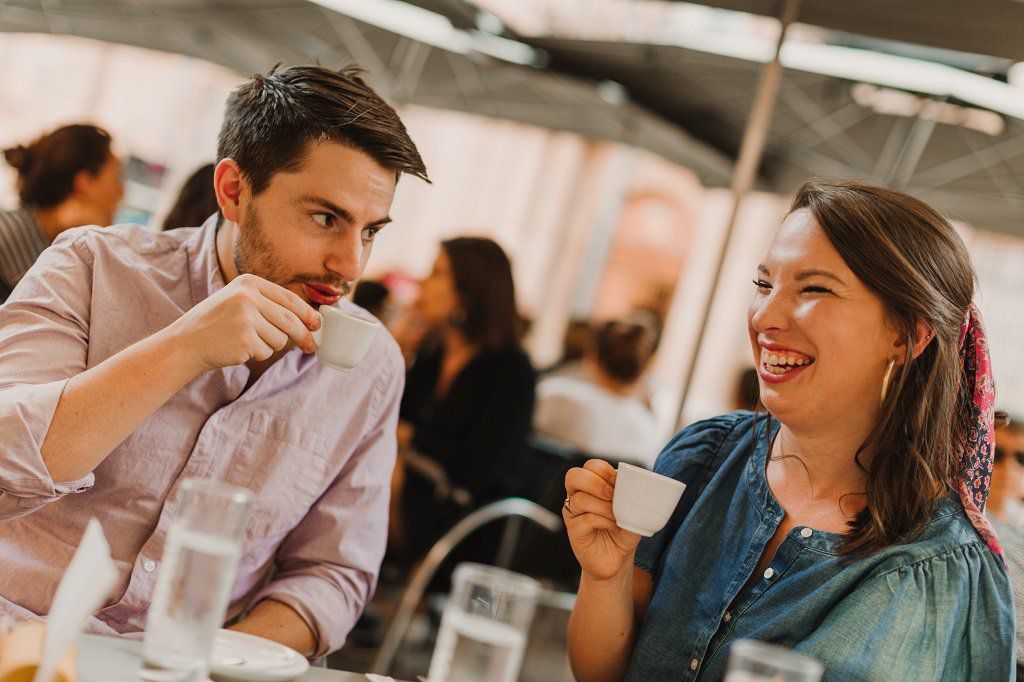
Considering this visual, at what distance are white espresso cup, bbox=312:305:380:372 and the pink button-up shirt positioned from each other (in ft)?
0.86

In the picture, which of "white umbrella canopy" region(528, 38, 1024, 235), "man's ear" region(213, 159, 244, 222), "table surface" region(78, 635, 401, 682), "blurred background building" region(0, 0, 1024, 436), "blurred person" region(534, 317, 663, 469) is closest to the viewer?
"table surface" region(78, 635, 401, 682)

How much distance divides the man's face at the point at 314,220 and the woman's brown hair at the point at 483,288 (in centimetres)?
251

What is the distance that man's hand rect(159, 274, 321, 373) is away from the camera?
1.40 m

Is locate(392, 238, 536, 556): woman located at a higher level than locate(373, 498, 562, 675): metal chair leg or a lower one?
higher

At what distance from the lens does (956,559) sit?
154cm

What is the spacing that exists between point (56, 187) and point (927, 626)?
117 inches

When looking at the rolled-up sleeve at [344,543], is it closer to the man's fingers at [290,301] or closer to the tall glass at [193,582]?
the man's fingers at [290,301]

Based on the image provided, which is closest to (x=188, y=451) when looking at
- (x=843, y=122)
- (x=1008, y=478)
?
(x=1008, y=478)

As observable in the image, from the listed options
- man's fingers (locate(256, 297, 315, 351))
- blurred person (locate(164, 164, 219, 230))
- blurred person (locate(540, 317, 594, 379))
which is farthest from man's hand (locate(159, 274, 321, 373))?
blurred person (locate(540, 317, 594, 379))

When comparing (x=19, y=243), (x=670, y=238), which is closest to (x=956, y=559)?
(x=19, y=243)

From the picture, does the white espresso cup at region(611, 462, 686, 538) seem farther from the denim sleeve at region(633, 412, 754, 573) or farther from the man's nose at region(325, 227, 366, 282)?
the man's nose at region(325, 227, 366, 282)

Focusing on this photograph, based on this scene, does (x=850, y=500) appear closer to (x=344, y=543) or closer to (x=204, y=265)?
(x=344, y=543)

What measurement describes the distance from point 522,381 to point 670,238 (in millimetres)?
16803

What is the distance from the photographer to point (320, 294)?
1811 millimetres
